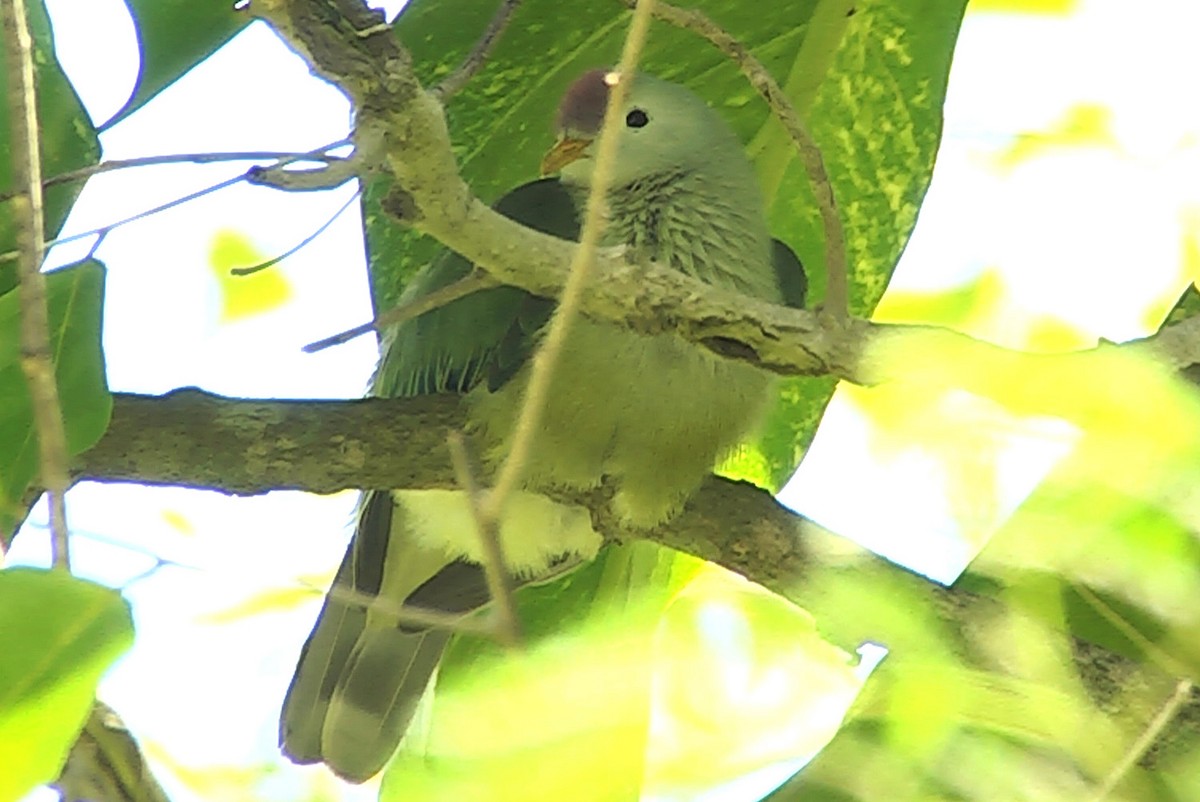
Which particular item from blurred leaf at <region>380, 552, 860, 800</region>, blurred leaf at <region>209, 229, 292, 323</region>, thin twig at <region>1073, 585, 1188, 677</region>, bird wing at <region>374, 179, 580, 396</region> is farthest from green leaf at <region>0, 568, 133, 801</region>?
blurred leaf at <region>209, 229, 292, 323</region>

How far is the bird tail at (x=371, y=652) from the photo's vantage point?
5.85ft

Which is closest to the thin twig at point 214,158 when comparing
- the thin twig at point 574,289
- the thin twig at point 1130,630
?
the thin twig at point 574,289

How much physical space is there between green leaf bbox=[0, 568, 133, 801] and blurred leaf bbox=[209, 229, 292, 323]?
3.93 ft

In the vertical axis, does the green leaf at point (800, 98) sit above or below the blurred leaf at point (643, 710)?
above

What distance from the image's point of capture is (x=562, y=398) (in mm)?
1521

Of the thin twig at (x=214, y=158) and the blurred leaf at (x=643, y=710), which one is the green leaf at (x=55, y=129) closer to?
the thin twig at (x=214, y=158)

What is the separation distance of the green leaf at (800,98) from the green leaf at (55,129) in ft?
1.25

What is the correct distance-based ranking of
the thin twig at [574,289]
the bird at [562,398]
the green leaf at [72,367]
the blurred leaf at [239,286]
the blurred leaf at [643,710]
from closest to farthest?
1. the blurred leaf at [643,710]
2. the thin twig at [574,289]
3. the green leaf at [72,367]
4. the bird at [562,398]
5. the blurred leaf at [239,286]

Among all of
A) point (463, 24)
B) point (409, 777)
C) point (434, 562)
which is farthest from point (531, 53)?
point (409, 777)

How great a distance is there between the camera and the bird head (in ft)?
5.55

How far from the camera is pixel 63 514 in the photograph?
740mm

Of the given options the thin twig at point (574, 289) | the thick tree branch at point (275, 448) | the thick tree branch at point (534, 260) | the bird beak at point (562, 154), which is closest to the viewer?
the thin twig at point (574, 289)

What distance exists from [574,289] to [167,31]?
417 millimetres

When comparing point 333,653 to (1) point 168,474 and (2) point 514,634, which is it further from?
(2) point 514,634
